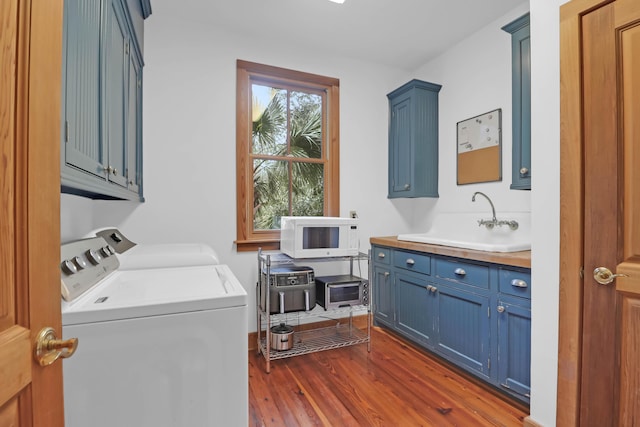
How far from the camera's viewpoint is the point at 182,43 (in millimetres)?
2469

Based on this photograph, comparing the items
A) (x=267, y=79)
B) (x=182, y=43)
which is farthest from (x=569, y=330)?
(x=182, y=43)

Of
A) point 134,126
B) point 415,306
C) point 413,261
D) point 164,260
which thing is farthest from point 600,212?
point 134,126

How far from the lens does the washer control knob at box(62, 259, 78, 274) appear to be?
1034 mm

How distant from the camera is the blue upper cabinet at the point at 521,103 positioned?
1.95m

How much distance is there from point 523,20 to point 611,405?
6.81 feet

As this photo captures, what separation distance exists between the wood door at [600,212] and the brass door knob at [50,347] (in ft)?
5.72

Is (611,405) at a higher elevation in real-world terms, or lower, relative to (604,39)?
lower

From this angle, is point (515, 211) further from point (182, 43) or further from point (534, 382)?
point (182, 43)

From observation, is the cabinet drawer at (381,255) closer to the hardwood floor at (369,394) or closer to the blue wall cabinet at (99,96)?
the hardwood floor at (369,394)

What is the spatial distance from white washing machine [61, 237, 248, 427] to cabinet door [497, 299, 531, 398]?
59.0 inches

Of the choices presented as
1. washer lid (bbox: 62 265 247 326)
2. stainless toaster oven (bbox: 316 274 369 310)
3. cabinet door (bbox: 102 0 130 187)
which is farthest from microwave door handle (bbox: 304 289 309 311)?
cabinet door (bbox: 102 0 130 187)

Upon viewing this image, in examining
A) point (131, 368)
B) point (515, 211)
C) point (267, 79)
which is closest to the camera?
point (131, 368)

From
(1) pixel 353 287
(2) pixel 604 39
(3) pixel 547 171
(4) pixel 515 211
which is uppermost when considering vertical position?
(2) pixel 604 39

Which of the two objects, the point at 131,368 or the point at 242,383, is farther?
the point at 242,383
